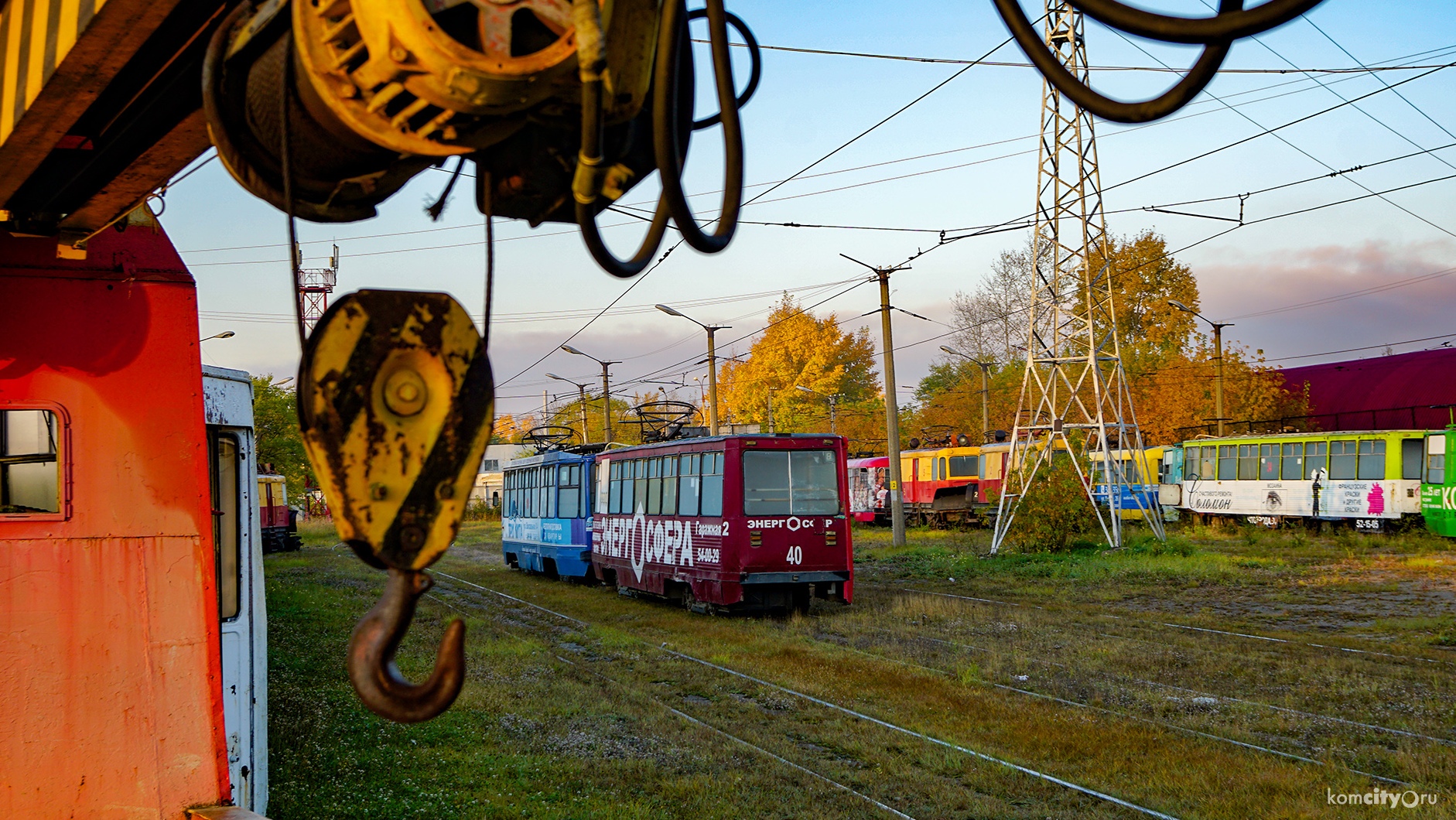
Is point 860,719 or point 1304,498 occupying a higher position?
point 1304,498

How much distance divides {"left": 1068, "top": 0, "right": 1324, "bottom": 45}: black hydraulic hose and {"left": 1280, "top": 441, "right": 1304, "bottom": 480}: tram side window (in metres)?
32.4

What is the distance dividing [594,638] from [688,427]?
8627mm

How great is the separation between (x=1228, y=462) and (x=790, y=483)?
22870 mm

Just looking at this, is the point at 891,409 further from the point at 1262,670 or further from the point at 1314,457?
the point at 1262,670

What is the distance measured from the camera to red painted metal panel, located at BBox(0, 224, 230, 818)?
445 centimetres

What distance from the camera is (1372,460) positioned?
28.6 meters

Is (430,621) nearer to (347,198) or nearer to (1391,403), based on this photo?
(347,198)

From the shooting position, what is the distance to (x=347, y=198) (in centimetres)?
240

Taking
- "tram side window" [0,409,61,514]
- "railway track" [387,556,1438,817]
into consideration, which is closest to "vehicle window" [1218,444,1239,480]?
"railway track" [387,556,1438,817]

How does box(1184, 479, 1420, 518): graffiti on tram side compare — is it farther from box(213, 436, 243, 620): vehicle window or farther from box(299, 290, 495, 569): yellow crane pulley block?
box(299, 290, 495, 569): yellow crane pulley block

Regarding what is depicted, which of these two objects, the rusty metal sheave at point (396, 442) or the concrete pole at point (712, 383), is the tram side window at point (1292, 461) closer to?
the concrete pole at point (712, 383)

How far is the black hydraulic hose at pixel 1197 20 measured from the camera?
1927mm

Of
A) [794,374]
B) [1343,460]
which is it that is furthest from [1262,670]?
[794,374]

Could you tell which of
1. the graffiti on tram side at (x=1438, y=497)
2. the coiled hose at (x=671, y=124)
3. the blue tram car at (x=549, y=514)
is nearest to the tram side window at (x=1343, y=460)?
the graffiti on tram side at (x=1438, y=497)
